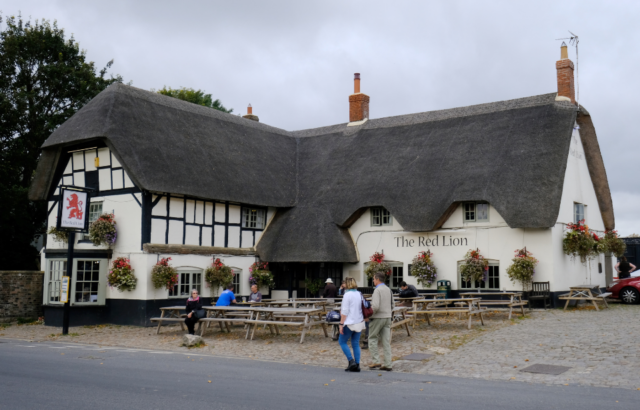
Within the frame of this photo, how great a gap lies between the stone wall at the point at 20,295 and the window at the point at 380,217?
39.1 ft

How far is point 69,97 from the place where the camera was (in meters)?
27.0

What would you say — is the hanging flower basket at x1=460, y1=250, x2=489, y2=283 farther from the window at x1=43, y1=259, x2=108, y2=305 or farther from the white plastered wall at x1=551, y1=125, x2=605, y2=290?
the window at x1=43, y1=259, x2=108, y2=305

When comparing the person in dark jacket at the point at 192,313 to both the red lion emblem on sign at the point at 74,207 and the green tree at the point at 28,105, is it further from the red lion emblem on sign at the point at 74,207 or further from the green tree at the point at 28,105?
the green tree at the point at 28,105

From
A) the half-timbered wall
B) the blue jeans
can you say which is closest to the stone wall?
the half-timbered wall

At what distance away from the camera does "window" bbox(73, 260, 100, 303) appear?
18609 mm

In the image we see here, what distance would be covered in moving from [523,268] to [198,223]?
10772 mm

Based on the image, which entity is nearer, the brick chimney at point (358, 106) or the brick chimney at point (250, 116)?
the brick chimney at point (358, 106)

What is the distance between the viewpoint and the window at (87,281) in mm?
18609

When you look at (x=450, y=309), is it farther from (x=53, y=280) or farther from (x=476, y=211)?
(x=53, y=280)

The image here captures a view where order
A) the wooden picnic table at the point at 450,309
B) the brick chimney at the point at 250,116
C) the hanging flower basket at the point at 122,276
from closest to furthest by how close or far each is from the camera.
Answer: the wooden picnic table at the point at 450,309, the hanging flower basket at the point at 122,276, the brick chimney at the point at 250,116

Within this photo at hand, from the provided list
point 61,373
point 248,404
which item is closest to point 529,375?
point 248,404

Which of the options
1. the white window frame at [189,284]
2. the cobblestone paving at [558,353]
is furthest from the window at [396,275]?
the white window frame at [189,284]

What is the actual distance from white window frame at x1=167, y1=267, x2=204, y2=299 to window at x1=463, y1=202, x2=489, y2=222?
9.32 metres

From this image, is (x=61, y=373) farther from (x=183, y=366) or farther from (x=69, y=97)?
(x=69, y=97)
